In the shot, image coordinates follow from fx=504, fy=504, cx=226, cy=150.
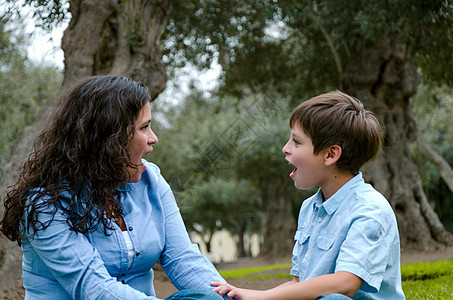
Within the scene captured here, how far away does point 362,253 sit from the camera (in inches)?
83.7

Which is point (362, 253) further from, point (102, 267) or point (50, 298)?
point (50, 298)

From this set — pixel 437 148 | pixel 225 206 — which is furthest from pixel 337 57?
pixel 225 206

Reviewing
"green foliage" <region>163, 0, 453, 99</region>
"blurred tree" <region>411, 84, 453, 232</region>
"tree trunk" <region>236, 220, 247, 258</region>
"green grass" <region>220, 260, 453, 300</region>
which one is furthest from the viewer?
"tree trunk" <region>236, 220, 247, 258</region>

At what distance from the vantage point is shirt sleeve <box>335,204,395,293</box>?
2129 millimetres

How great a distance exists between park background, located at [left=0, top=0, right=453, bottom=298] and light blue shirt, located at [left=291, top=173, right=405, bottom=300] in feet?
12.0

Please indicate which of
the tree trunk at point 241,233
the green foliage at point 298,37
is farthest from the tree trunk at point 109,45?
the tree trunk at point 241,233

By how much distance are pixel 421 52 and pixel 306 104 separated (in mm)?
7720

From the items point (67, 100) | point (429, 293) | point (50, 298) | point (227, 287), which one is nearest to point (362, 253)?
point (227, 287)

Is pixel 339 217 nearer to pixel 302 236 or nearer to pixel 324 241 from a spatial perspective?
pixel 324 241

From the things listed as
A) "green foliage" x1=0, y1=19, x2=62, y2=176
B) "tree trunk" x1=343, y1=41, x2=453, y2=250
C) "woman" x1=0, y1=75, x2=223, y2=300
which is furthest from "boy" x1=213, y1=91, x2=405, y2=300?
"green foliage" x1=0, y1=19, x2=62, y2=176

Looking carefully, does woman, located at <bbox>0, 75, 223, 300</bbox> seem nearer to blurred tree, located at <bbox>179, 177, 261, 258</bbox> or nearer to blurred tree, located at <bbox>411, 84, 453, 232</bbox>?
blurred tree, located at <bbox>411, 84, 453, 232</bbox>

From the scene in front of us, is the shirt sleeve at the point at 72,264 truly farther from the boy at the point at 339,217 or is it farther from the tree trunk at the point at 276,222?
the tree trunk at the point at 276,222

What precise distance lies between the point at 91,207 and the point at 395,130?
8.43m

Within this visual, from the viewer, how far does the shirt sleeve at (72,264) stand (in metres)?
Result: 2.16
